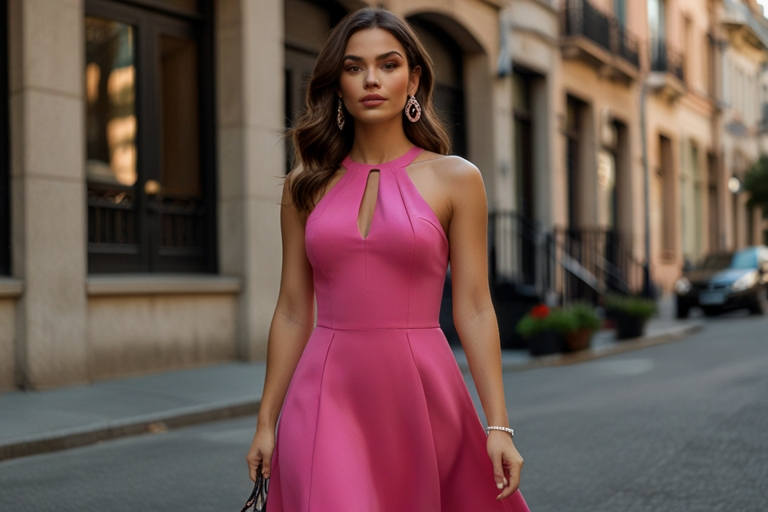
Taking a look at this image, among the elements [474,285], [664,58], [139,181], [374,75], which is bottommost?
[474,285]

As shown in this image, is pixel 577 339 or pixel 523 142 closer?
pixel 577 339

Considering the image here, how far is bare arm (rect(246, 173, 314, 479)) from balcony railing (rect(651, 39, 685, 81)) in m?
26.5

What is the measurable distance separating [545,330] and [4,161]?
22.8ft

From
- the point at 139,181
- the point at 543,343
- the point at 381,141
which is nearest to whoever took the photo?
the point at 381,141

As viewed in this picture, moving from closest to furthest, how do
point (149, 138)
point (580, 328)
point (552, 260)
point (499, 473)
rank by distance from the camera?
point (499, 473) → point (149, 138) → point (580, 328) → point (552, 260)

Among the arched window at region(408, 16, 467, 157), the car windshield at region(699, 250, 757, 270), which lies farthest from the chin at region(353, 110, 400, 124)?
the car windshield at region(699, 250, 757, 270)

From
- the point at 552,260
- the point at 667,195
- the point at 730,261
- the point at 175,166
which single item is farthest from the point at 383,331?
the point at 667,195

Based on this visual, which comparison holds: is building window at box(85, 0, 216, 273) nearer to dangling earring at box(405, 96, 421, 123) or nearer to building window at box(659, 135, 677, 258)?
dangling earring at box(405, 96, 421, 123)

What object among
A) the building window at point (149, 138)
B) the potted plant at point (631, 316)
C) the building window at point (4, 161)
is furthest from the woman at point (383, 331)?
the potted plant at point (631, 316)

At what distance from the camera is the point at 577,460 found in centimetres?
611

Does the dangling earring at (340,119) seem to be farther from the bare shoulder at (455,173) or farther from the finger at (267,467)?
the finger at (267,467)

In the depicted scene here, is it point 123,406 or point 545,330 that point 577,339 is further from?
point 123,406

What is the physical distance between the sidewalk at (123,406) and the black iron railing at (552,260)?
5745 mm

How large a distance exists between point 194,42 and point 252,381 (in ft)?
14.8
